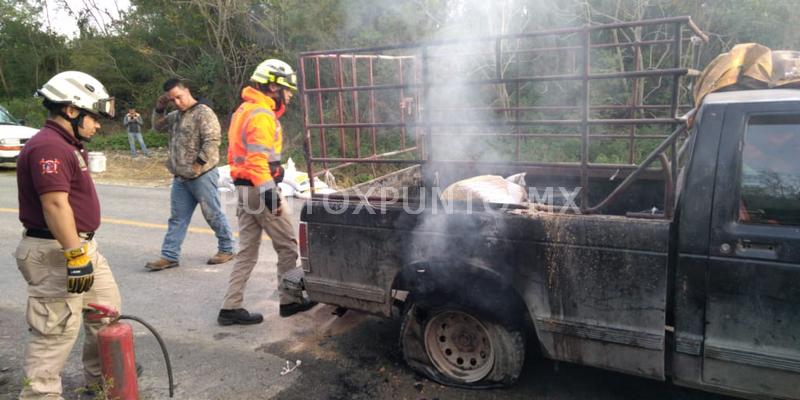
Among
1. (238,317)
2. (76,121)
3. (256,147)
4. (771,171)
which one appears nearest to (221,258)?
(238,317)

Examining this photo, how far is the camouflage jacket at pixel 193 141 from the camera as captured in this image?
570 cm

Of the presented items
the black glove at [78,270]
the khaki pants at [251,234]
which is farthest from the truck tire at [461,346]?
the black glove at [78,270]

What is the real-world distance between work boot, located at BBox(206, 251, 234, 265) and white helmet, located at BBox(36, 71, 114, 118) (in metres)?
3.00

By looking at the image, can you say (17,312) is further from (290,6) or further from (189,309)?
(290,6)

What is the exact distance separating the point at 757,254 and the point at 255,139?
3.28 meters

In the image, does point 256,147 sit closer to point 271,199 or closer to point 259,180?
point 259,180

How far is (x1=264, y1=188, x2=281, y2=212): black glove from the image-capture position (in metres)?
4.30

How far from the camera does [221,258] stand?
6047 millimetres

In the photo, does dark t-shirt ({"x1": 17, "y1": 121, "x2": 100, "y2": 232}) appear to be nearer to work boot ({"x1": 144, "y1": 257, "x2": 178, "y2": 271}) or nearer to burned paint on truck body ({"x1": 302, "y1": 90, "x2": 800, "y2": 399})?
burned paint on truck body ({"x1": 302, "y1": 90, "x2": 800, "y2": 399})

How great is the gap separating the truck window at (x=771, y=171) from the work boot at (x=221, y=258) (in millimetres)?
4931

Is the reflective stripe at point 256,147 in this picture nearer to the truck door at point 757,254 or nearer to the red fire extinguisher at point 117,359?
the red fire extinguisher at point 117,359

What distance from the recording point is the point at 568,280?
288cm

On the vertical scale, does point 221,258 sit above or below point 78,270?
below

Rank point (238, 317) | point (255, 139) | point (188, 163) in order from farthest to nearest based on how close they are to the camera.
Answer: point (188, 163) < point (238, 317) < point (255, 139)
